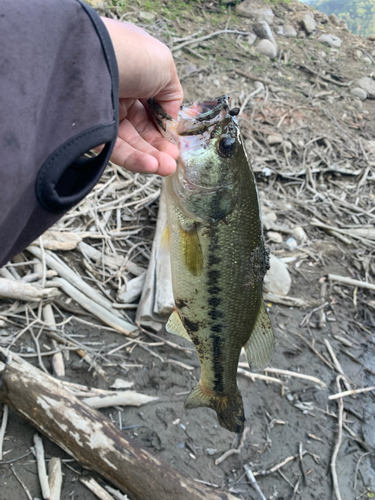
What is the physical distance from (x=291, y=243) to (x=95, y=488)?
4.29 meters

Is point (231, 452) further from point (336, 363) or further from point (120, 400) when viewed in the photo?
point (336, 363)

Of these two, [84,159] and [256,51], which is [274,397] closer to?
[84,159]

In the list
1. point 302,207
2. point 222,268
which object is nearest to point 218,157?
point 222,268

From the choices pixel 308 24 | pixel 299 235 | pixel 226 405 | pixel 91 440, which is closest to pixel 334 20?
pixel 308 24

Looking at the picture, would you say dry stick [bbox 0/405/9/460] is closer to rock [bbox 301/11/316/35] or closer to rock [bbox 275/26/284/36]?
rock [bbox 275/26/284/36]

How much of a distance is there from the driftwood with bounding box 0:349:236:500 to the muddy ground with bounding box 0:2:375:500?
0.28 meters

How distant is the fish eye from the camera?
68.7 inches

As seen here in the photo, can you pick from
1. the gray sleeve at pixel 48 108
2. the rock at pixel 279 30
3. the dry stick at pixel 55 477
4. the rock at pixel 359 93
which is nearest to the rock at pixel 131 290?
the dry stick at pixel 55 477

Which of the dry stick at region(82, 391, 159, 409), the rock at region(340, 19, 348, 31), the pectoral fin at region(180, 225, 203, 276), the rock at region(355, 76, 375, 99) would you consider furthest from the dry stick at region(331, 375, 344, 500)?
the rock at region(340, 19, 348, 31)

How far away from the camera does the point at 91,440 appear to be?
2709 millimetres

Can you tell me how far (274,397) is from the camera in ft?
12.9

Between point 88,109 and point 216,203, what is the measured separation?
847 millimetres

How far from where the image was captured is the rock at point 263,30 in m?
9.99

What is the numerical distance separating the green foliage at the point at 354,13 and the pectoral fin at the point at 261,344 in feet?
44.5
